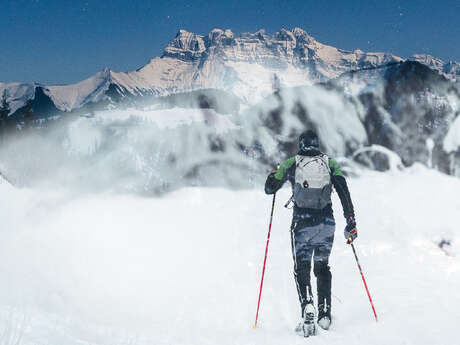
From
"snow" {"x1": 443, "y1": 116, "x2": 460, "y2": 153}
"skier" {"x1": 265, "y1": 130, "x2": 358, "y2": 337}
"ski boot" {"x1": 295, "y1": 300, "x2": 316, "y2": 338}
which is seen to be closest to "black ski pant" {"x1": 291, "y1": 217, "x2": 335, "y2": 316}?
"skier" {"x1": 265, "y1": 130, "x2": 358, "y2": 337}

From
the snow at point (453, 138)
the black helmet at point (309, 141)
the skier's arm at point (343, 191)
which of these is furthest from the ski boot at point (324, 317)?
the snow at point (453, 138)

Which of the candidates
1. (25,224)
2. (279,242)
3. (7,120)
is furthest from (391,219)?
(7,120)

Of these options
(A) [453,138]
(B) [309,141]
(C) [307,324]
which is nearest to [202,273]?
(C) [307,324]

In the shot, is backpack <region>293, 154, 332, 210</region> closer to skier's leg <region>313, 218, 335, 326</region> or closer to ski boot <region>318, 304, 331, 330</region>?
skier's leg <region>313, 218, 335, 326</region>

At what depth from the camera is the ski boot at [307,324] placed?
154 inches

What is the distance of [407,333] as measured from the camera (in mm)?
3619

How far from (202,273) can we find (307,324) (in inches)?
150

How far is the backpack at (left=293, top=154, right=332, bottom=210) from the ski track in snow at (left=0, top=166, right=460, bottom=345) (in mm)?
1448

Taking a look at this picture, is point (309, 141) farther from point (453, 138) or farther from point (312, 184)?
point (453, 138)

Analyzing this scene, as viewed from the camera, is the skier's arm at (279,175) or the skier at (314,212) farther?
the skier's arm at (279,175)

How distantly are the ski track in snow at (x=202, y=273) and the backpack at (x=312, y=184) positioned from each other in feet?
4.75

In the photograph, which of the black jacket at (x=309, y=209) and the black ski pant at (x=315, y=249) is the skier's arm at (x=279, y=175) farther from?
the black ski pant at (x=315, y=249)

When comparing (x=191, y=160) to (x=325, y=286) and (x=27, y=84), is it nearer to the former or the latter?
(x=325, y=286)

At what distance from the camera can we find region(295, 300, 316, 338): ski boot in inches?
154
